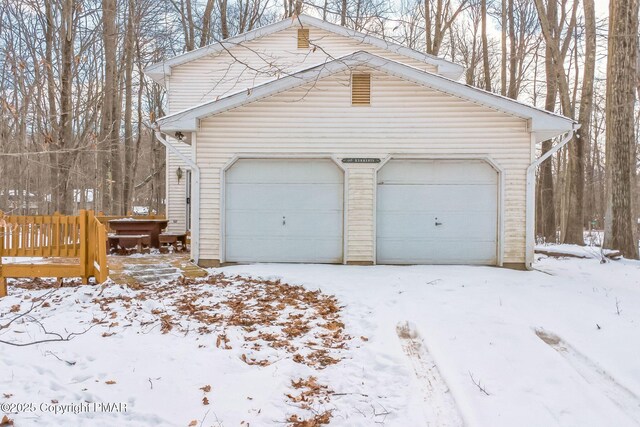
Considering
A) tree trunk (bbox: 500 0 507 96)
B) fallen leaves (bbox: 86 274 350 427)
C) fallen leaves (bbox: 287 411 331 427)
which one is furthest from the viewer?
tree trunk (bbox: 500 0 507 96)

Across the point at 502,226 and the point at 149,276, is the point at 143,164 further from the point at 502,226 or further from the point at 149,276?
the point at 502,226

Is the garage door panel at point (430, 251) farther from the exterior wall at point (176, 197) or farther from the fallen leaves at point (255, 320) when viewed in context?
the exterior wall at point (176, 197)

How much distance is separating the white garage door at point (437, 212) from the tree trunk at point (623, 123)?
10.5ft

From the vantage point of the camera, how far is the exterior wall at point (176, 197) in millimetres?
13617

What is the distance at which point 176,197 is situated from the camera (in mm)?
13711

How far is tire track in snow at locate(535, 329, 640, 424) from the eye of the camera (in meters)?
3.13

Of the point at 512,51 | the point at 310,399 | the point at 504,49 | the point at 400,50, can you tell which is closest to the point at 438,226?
the point at 310,399

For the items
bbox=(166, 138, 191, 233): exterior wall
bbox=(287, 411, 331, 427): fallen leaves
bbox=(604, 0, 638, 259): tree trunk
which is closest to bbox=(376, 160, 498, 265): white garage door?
bbox=(604, 0, 638, 259): tree trunk

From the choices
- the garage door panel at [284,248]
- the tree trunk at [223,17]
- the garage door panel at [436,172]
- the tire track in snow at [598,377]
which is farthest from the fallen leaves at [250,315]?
the tree trunk at [223,17]

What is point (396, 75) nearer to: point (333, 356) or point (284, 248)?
point (284, 248)

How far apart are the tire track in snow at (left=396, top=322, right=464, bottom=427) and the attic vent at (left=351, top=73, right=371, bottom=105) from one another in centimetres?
565

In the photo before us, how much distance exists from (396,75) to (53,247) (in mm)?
7534

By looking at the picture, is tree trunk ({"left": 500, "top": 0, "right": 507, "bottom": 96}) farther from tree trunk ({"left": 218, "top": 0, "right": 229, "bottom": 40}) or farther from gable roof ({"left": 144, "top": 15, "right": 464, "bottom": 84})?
tree trunk ({"left": 218, "top": 0, "right": 229, "bottom": 40})

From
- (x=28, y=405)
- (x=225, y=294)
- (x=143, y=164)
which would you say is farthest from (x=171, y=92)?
(x=143, y=164)
